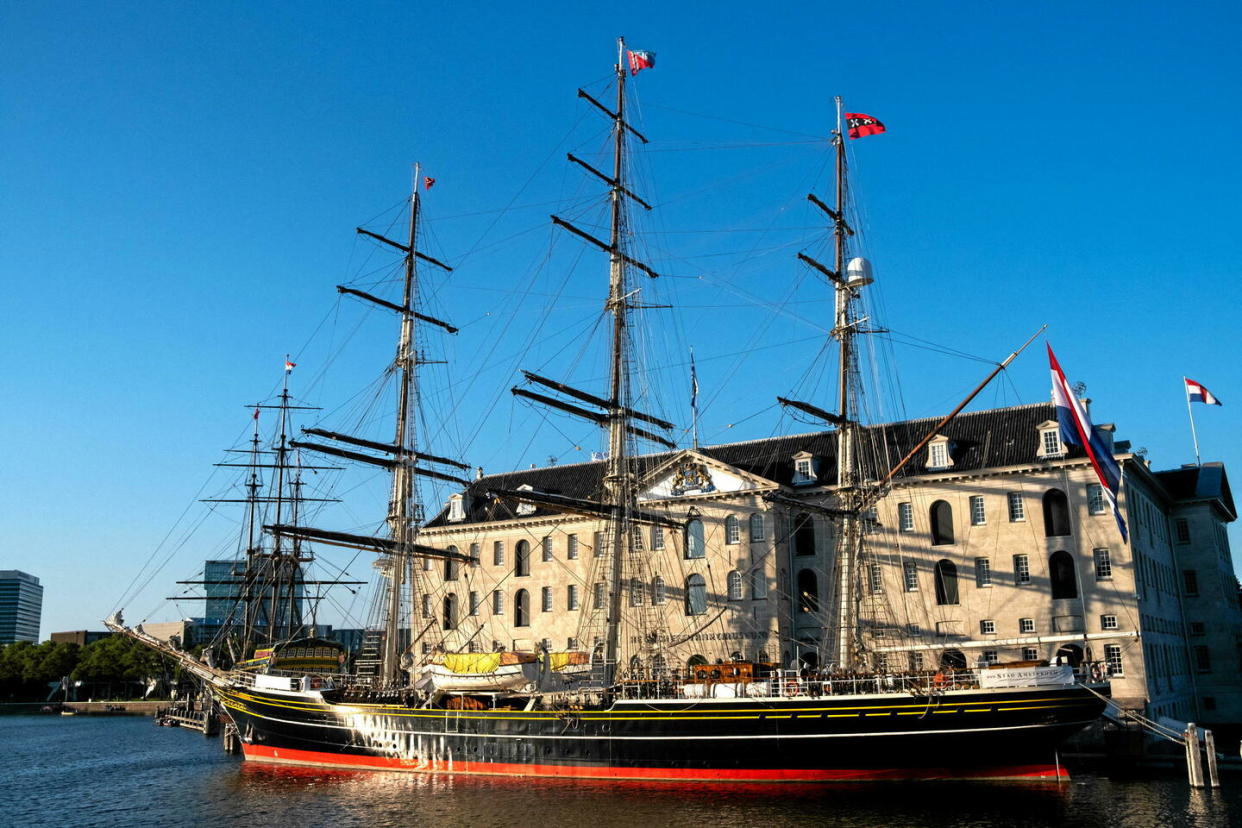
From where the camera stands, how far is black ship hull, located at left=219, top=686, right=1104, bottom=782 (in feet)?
123

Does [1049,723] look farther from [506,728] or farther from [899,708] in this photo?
[506,728]

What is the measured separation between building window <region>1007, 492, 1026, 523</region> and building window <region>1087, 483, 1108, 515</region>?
130 inches

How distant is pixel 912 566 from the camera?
57.3 meters

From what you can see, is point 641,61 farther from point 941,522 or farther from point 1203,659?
point 1203,659

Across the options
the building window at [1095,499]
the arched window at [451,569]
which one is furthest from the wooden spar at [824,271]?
the arched window at [451,569]

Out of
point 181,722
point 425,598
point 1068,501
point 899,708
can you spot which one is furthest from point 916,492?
point 181,722

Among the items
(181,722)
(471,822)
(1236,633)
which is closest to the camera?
(471,822)

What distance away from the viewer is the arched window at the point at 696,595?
62406 mm

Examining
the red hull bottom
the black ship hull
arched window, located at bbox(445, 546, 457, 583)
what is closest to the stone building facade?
arched window, located at bbox(445, 546, 457, 583)

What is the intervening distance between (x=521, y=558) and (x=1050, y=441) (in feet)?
117

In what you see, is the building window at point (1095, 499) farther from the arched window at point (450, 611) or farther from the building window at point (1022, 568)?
the arched window at point (450, 611)

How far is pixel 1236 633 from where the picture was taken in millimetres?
63000

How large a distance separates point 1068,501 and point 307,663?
43.5 metres

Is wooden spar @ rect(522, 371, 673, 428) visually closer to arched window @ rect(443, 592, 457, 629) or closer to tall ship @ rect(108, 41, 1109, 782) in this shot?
tall ship @ rect(108, 41, 1109, 782)
